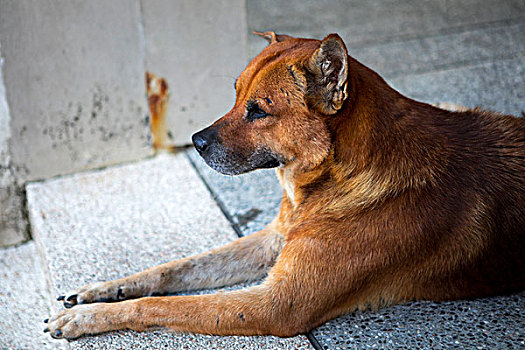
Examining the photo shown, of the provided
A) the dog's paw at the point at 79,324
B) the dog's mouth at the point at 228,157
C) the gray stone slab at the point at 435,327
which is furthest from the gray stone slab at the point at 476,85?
the dog's paw at the point at 79,324

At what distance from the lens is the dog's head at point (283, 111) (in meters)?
2.20

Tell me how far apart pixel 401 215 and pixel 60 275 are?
1.74m

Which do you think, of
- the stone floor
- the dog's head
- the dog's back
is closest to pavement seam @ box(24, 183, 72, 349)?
the stone floor

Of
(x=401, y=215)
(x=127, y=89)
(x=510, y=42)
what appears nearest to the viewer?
(x=401, y=215)

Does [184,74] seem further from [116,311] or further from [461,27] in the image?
[461,27]

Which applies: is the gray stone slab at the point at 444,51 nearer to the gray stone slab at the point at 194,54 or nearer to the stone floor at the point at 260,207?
the stone floor at the point at 260,207

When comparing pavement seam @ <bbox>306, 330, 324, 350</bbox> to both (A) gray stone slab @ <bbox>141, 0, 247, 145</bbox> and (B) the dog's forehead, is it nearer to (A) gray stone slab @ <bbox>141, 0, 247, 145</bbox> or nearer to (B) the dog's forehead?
(B) the dog's forehead

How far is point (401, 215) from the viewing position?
2273 millimetres

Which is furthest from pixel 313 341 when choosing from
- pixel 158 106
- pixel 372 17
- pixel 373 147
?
pixel 372 17

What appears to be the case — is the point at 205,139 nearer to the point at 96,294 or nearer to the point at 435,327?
the point at 96,294

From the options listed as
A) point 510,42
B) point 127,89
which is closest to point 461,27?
point 510,42

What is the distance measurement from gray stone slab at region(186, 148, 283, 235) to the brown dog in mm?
893

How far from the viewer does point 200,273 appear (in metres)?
2.78

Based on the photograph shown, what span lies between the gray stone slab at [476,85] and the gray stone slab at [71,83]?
7.41 feet
